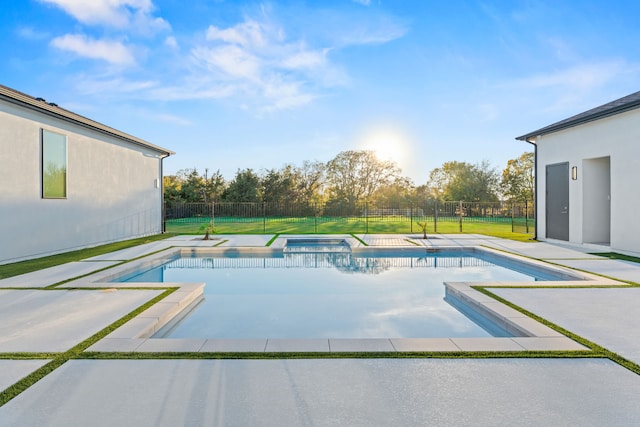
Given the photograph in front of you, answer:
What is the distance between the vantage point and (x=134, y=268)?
7316 mm

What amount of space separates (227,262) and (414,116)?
13564 mm

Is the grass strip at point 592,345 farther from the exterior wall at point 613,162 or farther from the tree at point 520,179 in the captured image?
the tree at point 520,179

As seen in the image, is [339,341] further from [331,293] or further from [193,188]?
[193,188]

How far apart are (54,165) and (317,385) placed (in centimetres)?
943

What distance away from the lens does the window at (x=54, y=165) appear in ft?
28.8

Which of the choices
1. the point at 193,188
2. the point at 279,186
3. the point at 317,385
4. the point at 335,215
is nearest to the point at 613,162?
the point at 317,385

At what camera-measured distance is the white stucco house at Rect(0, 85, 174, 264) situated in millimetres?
7797

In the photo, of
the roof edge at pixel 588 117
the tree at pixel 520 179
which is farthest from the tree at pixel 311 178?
the roof edge at pixel 588 117

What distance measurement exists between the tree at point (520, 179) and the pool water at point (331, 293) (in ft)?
76.0

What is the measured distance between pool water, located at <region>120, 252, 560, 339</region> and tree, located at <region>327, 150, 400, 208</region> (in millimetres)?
21564

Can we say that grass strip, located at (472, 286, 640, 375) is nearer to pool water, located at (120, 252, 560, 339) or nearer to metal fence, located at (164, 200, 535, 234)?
pool water, located at (120, 252, 560, 339)

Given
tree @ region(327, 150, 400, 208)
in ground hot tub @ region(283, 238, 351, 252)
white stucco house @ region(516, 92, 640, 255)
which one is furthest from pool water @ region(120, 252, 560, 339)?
tree @ region(327, 150, 400, 208)

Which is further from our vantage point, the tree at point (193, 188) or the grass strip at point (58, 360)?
the tree at point (193, 188)

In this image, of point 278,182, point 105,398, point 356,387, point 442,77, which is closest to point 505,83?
point 442,77
